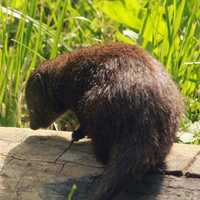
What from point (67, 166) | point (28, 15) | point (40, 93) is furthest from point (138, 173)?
point (28, 15)

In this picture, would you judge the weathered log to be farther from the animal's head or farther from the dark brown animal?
the animal's head

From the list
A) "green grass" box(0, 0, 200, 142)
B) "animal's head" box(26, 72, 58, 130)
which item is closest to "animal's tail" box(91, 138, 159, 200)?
"animal's head" box(26, 72, 58, 130)

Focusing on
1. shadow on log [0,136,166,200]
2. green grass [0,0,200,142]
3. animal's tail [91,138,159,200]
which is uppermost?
green grass [0,0,200,142]

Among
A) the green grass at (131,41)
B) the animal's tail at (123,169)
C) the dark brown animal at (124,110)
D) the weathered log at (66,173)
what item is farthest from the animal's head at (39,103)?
the animal's tail at (123,169)

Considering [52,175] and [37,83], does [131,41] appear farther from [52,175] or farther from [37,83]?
[52,175]

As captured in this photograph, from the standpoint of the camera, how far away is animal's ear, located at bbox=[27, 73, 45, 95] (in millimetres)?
3986

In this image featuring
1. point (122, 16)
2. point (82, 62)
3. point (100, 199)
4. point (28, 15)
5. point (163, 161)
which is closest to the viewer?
point (100, 199)

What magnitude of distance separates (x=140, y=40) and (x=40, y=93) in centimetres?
86

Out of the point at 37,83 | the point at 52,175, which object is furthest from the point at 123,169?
the point at 37,83

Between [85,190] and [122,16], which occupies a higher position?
[122,16]

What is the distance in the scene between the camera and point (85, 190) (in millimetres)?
3047

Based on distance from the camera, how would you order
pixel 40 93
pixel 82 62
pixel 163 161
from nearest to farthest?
pixel 163 161
pixel 82 62
pixel 40 93

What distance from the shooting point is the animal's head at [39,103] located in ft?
13.1

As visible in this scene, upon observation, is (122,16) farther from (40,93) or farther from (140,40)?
(40,93)
